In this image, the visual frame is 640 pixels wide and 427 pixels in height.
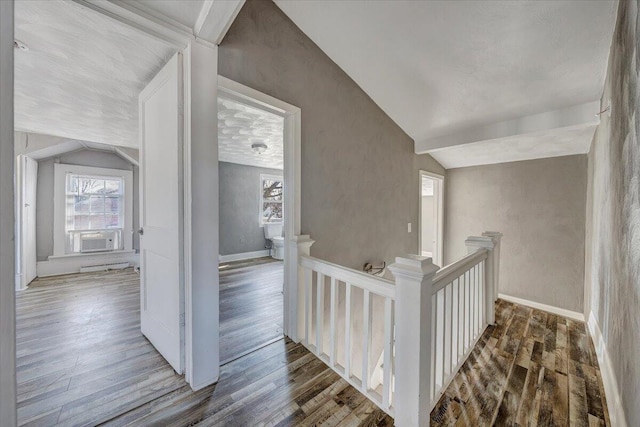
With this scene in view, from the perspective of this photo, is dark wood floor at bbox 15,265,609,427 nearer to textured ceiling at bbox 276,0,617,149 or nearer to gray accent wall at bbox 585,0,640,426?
gray accent wall at bbox 585,0,640,426

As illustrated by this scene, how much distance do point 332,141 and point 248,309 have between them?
6.53 ft

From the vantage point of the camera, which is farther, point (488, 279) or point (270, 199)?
point (270, 199)

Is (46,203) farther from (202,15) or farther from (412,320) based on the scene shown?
(412,320)

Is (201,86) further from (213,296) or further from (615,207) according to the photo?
(615,207)

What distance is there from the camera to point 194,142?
4.61 ft

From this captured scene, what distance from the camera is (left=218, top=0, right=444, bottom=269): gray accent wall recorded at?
1793 millimetres

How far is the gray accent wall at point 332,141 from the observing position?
1793 mm

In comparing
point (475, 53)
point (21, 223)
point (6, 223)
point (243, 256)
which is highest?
point (475, 53)

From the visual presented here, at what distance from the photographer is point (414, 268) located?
114 cm

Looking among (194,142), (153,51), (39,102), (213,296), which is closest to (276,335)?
(213,296)

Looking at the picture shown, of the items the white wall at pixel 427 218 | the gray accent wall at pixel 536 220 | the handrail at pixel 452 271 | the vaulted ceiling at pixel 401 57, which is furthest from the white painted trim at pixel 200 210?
the white wall at pixel 427 218

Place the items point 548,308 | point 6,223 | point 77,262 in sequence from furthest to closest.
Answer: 1. point 77,262
2. point 548,308
3. point 6,223

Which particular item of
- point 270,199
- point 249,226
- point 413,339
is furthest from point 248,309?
point 270,199

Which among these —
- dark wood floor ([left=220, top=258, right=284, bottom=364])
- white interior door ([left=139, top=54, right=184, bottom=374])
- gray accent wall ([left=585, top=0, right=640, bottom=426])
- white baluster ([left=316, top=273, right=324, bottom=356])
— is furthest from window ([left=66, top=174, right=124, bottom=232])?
gray accent wall ([left=585, top=0, right=640, bottom=426])
